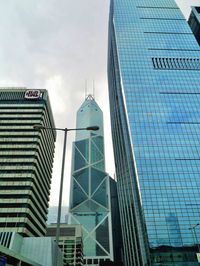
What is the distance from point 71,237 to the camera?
148000mm

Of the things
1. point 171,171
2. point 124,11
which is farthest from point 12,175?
point 124,11

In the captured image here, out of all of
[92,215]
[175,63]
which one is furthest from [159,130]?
[92,215]

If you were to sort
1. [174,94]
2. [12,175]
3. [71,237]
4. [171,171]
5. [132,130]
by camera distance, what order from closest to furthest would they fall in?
[12,175]
[171,171]
[132,130]
[174,94]
[71,237]

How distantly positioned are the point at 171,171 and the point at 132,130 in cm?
2329

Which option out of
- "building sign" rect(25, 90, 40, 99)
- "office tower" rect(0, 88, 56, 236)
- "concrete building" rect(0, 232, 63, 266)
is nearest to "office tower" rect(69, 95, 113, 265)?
"office tower" rect(0, 88, 56, 236)

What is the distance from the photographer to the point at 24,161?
9338cm

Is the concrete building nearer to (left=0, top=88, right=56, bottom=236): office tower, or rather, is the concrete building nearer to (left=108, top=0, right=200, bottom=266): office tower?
(left=0, top=88, right=56, bottom=236): office tower

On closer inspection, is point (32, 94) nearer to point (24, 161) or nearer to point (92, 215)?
point (24, 161)

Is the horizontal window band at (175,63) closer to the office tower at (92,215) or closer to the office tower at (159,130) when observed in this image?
the office tower at (159,130)

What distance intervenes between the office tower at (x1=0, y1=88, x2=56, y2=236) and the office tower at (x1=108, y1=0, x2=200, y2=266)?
1470 inches

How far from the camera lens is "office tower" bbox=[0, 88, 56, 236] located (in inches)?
3275

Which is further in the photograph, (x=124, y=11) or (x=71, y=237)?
(x=124, y=11)

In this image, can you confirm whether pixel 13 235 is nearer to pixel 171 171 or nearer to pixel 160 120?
pixel 171 171

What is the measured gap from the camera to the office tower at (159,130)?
85.6 m
